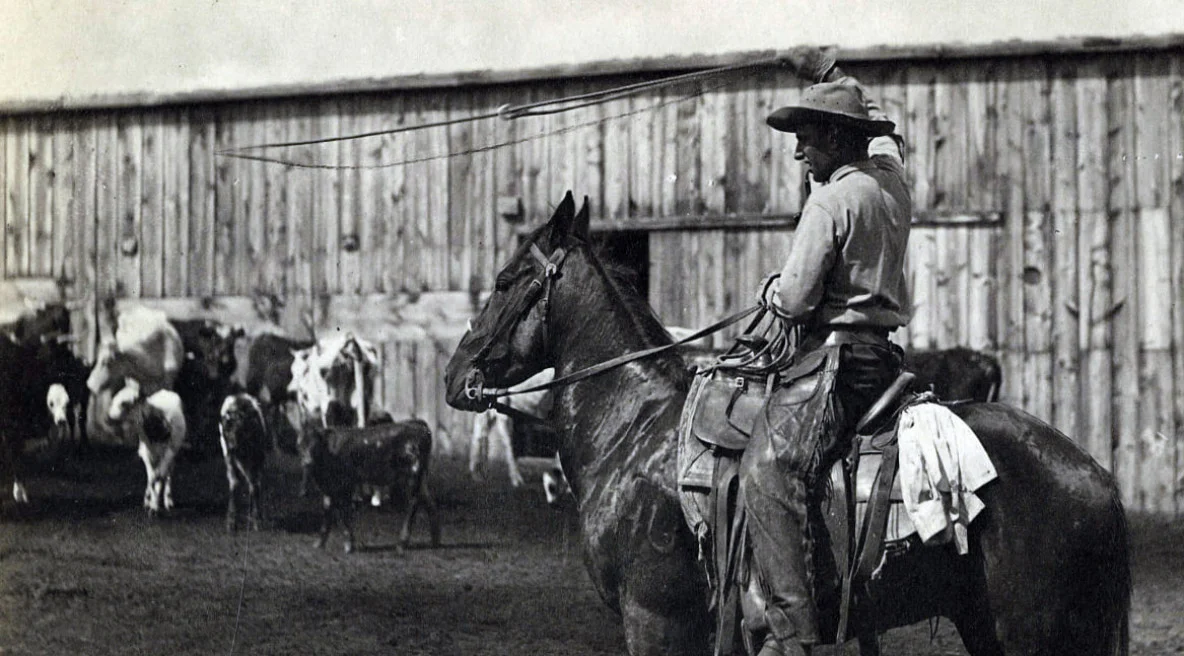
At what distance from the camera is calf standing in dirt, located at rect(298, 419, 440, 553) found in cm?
786

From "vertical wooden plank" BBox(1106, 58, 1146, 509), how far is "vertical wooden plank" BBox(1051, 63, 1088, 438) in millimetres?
233

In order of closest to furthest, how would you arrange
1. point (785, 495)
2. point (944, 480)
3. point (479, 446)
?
point (944, 480) → point (785, 495) → point (479, 446)

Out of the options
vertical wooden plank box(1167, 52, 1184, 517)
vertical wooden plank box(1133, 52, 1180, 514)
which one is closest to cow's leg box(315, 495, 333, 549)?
vertical wooden plank box(1133, 52, 1180, 514)

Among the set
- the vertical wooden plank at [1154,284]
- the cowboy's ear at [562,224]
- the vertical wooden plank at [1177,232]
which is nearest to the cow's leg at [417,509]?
the cowboy's ear at [562,224]

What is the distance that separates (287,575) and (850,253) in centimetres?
514

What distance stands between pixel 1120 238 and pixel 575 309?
4403 millimetres

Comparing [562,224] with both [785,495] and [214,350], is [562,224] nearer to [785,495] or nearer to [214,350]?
[785,495]

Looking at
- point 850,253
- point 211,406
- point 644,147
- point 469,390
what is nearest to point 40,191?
point 211,406

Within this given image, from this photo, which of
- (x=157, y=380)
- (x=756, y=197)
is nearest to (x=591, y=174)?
(x=756, y=197)

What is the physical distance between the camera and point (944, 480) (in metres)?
4.19

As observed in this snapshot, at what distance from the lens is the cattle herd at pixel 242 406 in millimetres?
7902

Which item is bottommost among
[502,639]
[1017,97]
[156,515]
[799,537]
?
[502,639]

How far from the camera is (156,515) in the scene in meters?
8.19

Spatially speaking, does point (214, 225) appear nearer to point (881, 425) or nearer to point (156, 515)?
point (156, 515)
